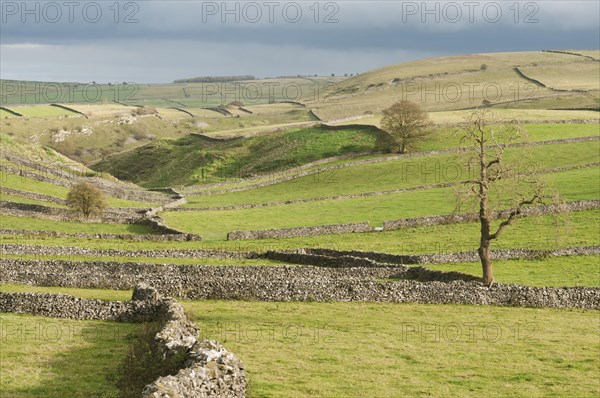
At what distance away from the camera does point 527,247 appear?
56.7 meters

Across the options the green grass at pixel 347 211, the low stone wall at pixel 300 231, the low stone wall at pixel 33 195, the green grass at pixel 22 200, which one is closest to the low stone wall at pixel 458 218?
the green grass at pixel 347 211

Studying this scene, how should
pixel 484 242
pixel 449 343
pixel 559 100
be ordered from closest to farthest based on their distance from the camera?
1. pixel 449 343
2. pixel 484 242
3. pixel 559 100

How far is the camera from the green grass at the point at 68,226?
6844 cm

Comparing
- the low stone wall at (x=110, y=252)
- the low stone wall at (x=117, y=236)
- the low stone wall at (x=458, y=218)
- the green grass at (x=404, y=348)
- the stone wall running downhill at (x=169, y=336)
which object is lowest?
the green grass at (x=404, y=348)

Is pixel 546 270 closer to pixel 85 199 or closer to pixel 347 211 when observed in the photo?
pixel 347 211

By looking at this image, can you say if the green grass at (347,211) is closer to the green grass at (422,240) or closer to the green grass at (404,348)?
the green grass at (422,240)

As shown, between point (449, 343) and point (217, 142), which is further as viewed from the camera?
point (217, 142)

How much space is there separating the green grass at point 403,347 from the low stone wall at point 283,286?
0.77 m

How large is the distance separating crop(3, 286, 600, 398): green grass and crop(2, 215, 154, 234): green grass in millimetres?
29375

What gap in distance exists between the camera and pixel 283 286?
128 feet

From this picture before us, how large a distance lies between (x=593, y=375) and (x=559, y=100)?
527 feet

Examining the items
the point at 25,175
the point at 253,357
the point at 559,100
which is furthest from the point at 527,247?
the point at 559,100

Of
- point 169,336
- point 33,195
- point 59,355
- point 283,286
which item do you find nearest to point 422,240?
point 283,286

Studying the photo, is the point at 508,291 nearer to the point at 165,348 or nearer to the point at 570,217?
the point at 165,348
